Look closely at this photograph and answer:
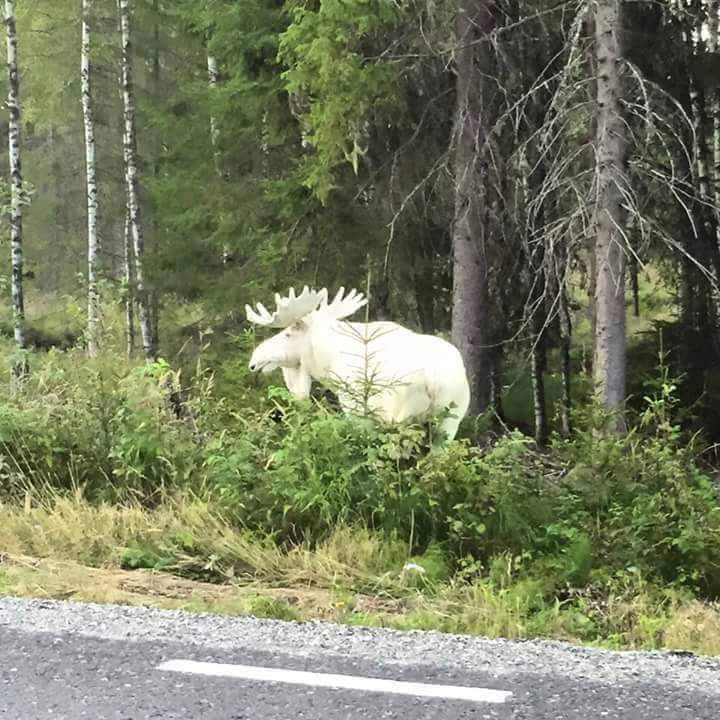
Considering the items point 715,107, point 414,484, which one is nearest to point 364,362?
point 414,484

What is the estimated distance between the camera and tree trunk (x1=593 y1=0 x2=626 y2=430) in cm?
893

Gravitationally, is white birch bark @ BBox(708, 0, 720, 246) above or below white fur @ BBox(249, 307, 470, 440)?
above

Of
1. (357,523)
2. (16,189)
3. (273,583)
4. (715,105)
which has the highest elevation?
(715,105)

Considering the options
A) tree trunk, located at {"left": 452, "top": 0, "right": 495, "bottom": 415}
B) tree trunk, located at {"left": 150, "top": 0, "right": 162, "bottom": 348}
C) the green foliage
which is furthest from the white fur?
tree trunk, located at {"left": 150, "top": 0, "right": 162, "bottom": 348}

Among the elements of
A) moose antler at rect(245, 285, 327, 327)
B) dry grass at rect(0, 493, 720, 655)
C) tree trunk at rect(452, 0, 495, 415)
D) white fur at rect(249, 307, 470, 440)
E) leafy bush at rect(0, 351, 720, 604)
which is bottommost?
dry grass at rect(0, 493, 720, 655)

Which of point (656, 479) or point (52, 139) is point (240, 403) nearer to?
point (656, 479)

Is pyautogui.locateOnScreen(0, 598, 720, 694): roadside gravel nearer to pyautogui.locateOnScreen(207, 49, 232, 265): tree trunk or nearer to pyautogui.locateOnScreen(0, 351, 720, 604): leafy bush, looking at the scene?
pyautogui.locateOnScreen(0, 351, 720, 604): leafy bush

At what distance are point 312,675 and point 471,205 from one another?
7831 millimetres

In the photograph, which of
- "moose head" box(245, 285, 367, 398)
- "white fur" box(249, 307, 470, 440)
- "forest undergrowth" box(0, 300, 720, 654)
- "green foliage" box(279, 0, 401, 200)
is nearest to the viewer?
"forest undergrowth" box(0, 300, 720, 654)

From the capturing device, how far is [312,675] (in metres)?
4.32

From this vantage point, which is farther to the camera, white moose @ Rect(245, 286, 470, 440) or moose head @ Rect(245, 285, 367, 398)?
moose head @ Rect(245, 285, 367, 398)

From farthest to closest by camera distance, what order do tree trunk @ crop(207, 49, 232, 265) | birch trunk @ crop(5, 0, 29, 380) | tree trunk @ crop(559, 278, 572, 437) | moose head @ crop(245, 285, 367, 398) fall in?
1. birch trunk @ crop(5, 0, 29, 380)
2. tree trunk @ crop(207, 49, 232, 265)
3. tree trunk @ crop(559, 278, 572, 437)
4. moose head @ crop(245, 285, 367, 398)

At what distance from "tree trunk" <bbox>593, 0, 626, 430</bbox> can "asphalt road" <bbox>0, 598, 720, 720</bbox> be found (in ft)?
14.8

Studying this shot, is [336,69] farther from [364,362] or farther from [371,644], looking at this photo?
[371,644]
